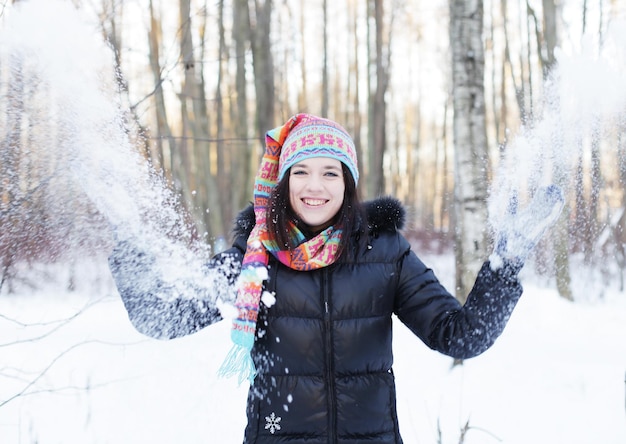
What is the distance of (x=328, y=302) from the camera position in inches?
68.3

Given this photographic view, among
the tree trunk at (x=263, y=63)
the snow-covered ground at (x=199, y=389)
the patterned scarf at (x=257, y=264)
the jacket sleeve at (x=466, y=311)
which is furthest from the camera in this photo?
the tree trunk at (x=263, y=63)

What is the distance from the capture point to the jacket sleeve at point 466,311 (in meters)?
1.63

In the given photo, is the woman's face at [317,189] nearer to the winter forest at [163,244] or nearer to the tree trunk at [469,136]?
the winter forest at [163,244]

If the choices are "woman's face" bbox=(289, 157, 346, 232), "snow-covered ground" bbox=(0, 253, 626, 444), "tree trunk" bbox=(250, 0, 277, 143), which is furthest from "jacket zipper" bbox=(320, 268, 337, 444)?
"tree trunk" bbox=(250, 0, 277, 143)

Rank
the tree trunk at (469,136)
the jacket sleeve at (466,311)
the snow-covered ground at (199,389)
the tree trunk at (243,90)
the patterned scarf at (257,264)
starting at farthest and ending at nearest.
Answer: the tree trunk at (243,90), the tree trunk at (469,136), the snow-covered ground at (199,389), the patterned scarf at (257,264), the jacket sleeve at (466,311)

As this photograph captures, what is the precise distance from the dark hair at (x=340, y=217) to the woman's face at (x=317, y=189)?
0.03m

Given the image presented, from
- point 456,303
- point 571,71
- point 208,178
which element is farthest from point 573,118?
point 208,178

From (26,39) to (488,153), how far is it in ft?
12.2

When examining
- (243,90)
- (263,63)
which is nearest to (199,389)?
(243,90)

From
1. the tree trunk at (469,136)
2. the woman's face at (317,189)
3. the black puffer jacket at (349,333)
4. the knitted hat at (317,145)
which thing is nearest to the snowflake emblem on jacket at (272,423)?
the black puffer jacket at (349,333)

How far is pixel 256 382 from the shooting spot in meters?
1.78

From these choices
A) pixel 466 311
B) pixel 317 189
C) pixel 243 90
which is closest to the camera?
pixel 466 311

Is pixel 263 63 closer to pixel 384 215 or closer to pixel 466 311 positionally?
pixel 384 215

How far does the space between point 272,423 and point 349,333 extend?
364mm
